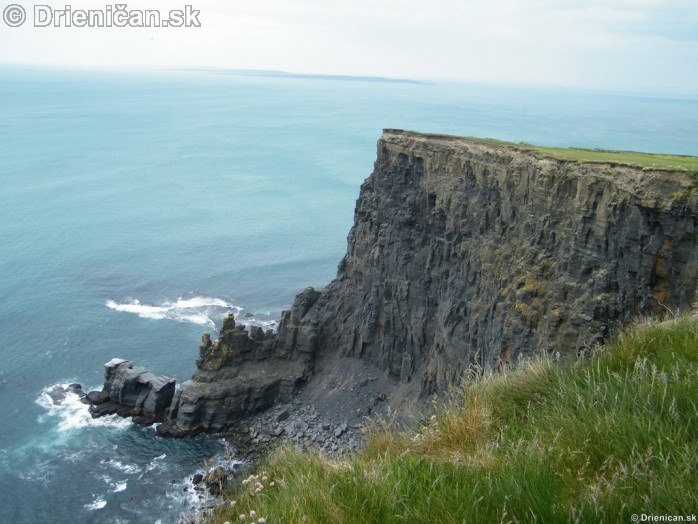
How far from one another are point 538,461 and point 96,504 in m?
38.9

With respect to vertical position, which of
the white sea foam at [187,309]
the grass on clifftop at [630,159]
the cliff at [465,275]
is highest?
the grass on clifftop at [630,159]

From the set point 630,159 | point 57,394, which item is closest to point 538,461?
point 630,159

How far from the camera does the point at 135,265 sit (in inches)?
3317

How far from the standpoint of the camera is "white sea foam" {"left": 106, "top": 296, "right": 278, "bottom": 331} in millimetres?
66125

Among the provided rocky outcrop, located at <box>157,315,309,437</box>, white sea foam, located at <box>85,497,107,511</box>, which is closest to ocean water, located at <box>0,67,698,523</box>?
white sea foam, located at <box>85,497,107,511</box>

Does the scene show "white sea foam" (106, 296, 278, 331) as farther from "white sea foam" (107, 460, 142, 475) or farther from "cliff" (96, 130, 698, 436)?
"white sea foam" (107, 460, 142, 475)

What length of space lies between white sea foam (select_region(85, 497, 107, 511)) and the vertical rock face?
18895 millimetres

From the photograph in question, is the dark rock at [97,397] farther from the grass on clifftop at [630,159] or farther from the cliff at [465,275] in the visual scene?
the grass on clifftop at [630,159]

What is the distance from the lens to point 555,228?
33.9 metres

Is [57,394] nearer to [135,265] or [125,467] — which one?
[125,467]

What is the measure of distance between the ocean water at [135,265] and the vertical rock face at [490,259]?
1490 cm

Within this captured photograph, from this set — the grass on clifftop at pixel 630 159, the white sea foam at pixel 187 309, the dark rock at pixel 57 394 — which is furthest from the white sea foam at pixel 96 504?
the grass on clifftop at pixel 630 159

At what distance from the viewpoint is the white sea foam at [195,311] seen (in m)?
66.1

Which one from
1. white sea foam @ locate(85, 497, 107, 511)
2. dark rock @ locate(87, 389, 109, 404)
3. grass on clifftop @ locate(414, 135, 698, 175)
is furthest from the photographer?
dark rock @ locate(87, 389, 109, 404)
